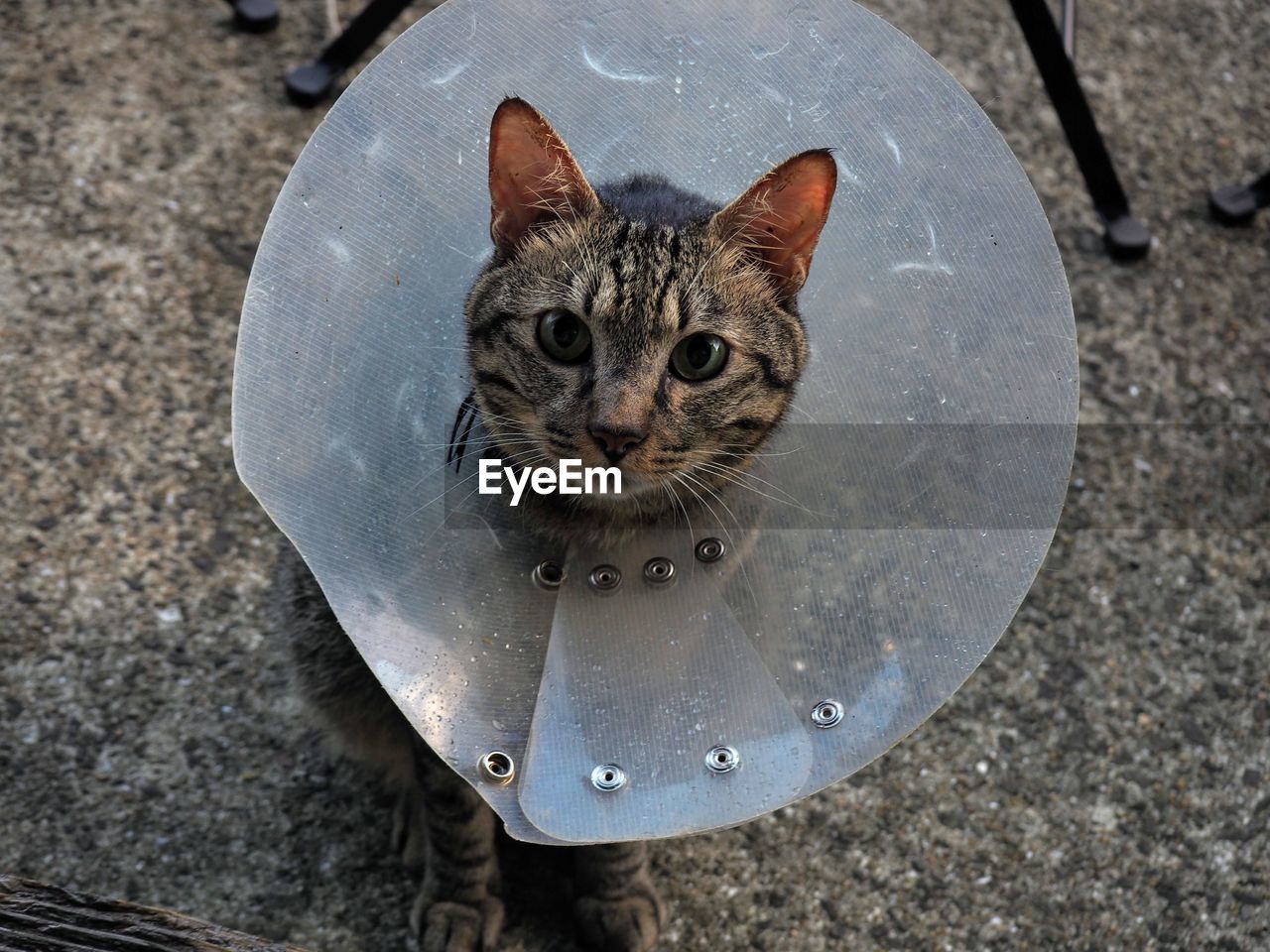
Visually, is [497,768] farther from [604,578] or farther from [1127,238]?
[1127,238]

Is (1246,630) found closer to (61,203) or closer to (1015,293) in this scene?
(1015,293)

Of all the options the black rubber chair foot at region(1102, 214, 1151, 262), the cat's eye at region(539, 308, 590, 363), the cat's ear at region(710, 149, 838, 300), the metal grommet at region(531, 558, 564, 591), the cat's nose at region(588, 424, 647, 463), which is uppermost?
the cat's ear at region(710, 149, 838, 300)

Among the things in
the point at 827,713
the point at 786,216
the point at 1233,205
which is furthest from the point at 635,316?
the point at 1233,205

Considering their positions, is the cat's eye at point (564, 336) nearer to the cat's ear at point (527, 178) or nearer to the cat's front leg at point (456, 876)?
the cat's ear at point (527, 178)

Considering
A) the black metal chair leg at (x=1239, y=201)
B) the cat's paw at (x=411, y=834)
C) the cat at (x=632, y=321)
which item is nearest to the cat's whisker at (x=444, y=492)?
the cat at (x=632, y=321)

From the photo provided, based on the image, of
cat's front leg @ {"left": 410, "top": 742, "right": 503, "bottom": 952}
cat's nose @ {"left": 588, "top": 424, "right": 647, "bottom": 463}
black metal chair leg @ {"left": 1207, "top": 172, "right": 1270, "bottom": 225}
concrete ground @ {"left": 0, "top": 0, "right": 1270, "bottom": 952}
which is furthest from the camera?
black metal chair leg @ {"left": 1207, "top": 172, "right": 1270, "bottom": 225}

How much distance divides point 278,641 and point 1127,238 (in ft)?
8.54

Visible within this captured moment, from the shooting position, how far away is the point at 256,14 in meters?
3.85

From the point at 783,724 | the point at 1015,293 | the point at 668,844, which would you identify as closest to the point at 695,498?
the point at 783,724

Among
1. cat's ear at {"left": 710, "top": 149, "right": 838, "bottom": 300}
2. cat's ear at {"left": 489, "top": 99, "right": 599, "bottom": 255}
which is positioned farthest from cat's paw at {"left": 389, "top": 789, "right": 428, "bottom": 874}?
cat's ear at {"left": 710, "top": 149, "right": 838, "bottom": 300}

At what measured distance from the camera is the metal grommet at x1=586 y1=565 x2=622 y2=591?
195 cm

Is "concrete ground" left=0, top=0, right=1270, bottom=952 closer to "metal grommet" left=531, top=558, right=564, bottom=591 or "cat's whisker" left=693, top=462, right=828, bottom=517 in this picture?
"metal grommet" left=531, top=558, right=564, bottom=591

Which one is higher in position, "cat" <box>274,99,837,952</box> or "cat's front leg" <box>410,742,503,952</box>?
"cat" <box>274,99,837,952</box>
